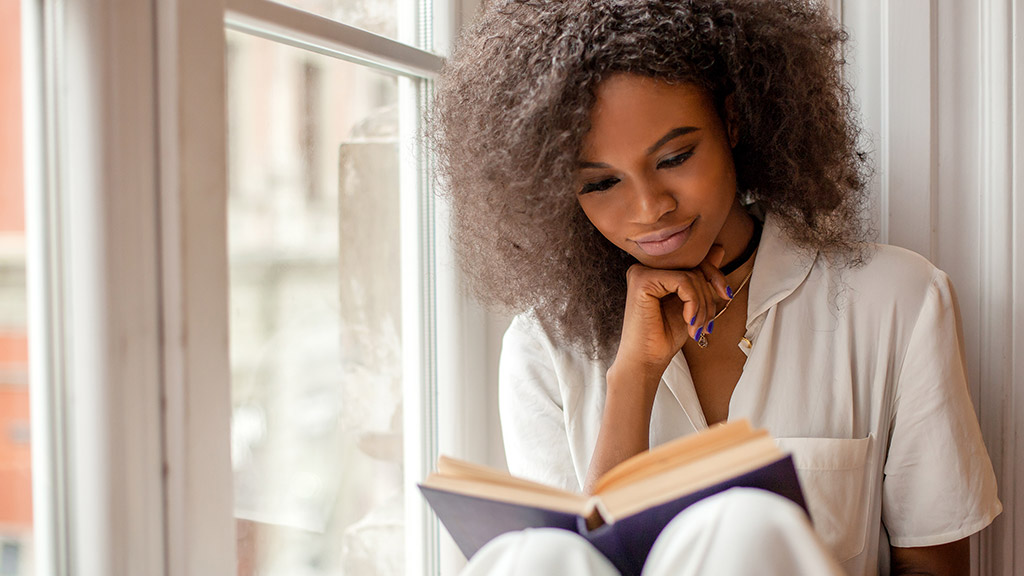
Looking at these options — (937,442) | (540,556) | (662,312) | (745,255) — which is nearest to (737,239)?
(745,255)

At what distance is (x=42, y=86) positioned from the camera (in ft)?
2.46

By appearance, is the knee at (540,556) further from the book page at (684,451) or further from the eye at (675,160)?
the eye at (675,160)

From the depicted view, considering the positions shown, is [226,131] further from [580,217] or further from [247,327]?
[580,217]

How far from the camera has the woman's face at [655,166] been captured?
93cm

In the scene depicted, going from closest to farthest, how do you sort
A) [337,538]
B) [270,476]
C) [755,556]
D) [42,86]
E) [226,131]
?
[755,556] < [42,86] < [226,131] < [270,476] < [337,538]

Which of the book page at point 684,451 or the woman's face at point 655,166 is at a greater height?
the woman's face at point 655,166

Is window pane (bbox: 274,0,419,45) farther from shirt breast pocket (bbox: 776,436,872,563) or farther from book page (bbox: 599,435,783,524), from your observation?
shirt breast pocket (bbox: 776,436,872,563)

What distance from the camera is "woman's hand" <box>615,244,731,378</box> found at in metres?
1.08

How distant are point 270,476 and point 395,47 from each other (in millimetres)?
646

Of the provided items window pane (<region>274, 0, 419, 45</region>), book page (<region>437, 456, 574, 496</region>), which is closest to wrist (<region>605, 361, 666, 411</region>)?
book page (<region>437, 456, 574, 496</region>)

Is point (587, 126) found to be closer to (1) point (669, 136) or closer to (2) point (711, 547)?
(1) point (669, 136)

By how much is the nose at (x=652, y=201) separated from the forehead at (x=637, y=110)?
5 cm

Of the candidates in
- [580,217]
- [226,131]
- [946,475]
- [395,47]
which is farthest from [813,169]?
[226,131]

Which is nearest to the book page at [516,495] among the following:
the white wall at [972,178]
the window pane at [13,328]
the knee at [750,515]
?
the knee at [750,515]
